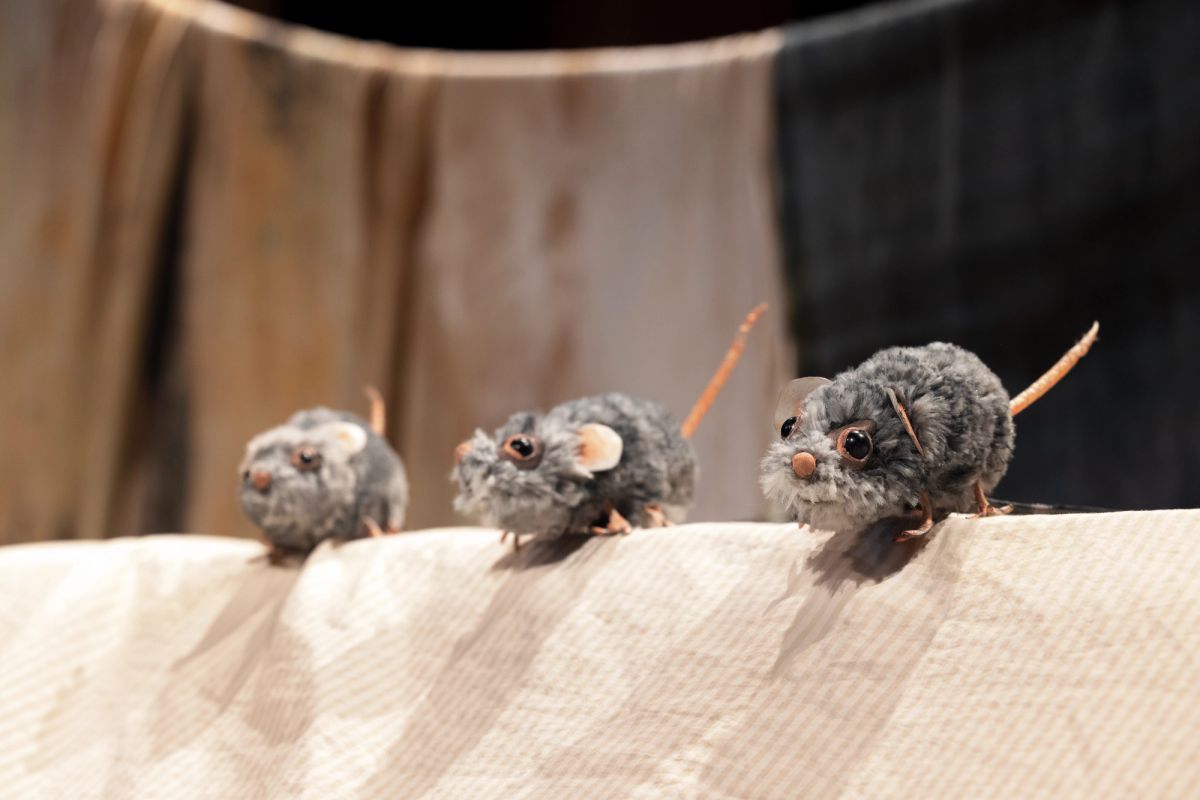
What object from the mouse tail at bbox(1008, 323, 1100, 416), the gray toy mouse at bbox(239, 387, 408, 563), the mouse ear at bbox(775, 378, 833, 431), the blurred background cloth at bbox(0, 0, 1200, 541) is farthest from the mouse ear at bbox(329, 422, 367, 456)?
the blurred background cloth at bbox(0, 0, 1200, 541)

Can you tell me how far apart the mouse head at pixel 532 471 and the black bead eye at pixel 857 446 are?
17 centimetres

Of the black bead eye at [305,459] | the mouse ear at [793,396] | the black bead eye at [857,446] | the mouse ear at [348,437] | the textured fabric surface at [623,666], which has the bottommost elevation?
the textured fabric surface at [623,666]

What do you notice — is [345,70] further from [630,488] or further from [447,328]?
[630,488]

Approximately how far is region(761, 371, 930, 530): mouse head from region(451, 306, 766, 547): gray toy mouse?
0.49 ft

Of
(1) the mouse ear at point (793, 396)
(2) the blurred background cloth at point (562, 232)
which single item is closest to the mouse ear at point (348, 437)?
(1) the mouse ear at point (793, 396)

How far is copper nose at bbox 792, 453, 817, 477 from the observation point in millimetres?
502

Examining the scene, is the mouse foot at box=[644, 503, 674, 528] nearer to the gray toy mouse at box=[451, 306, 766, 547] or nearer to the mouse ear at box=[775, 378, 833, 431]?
the gray toy mouse at box=[451, 306, 766, 547]

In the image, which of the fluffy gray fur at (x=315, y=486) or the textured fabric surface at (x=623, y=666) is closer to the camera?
the textured fabric surface at (x=623, y=666)

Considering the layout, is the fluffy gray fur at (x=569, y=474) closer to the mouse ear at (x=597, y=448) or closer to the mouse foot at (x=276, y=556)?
the mouse ear at (x=597, y=448)

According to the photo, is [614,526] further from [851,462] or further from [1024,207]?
[1024,207]

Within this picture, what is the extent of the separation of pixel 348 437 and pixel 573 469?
0.22 metres

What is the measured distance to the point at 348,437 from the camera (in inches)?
30.9

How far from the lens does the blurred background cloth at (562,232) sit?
1210 mm

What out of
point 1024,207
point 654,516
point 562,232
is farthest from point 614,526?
point 562,232
